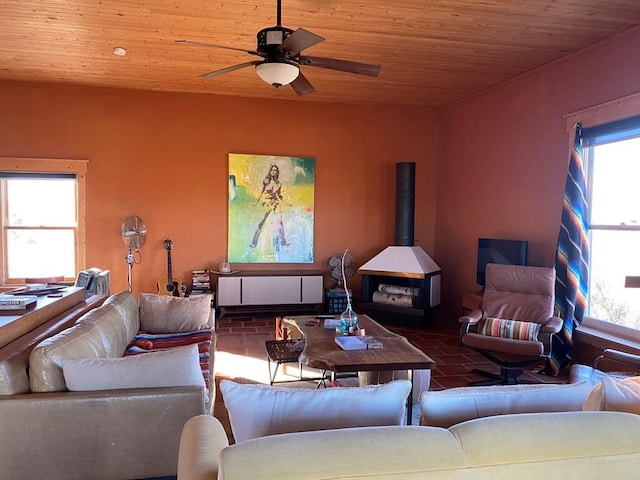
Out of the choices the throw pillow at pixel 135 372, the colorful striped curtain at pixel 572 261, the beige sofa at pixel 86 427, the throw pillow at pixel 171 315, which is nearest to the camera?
the beige sofa at pixel 86 427

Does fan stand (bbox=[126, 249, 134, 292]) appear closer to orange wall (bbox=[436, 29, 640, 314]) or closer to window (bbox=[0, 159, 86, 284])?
window (bbox=[0, 159, 86, 284])

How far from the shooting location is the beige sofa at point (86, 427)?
193 centimetres

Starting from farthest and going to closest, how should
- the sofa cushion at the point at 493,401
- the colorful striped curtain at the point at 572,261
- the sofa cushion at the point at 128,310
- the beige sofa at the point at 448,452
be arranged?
the colorful striped curtain at the point at 572,261 → the sofa cushion at the point at 128,310 → the sofa cushion at the point at 493,401 → the beige sofa at the point at 448,452

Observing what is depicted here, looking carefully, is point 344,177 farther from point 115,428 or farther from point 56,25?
point 115,428

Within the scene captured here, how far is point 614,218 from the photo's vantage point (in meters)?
4.02

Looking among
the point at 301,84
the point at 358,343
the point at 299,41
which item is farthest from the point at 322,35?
the point at 358,343

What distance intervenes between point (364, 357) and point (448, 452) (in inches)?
68.9

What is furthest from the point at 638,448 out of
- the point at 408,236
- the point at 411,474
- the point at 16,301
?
the point at 408,236

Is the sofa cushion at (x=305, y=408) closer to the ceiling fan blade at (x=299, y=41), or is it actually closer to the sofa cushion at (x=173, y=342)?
the sofa cushion at (x=173, y=342)

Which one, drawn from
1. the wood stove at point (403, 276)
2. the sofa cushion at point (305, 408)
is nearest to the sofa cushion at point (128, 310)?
the sofa cushion at point (305, 408)

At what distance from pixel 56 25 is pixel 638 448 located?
15.8ft

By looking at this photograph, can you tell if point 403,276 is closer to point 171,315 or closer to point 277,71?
point 171,315

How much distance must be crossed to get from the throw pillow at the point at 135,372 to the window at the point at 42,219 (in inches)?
180

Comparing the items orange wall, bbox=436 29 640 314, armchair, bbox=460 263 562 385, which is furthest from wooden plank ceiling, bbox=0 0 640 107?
armchair, bbox=460 263 562 385
